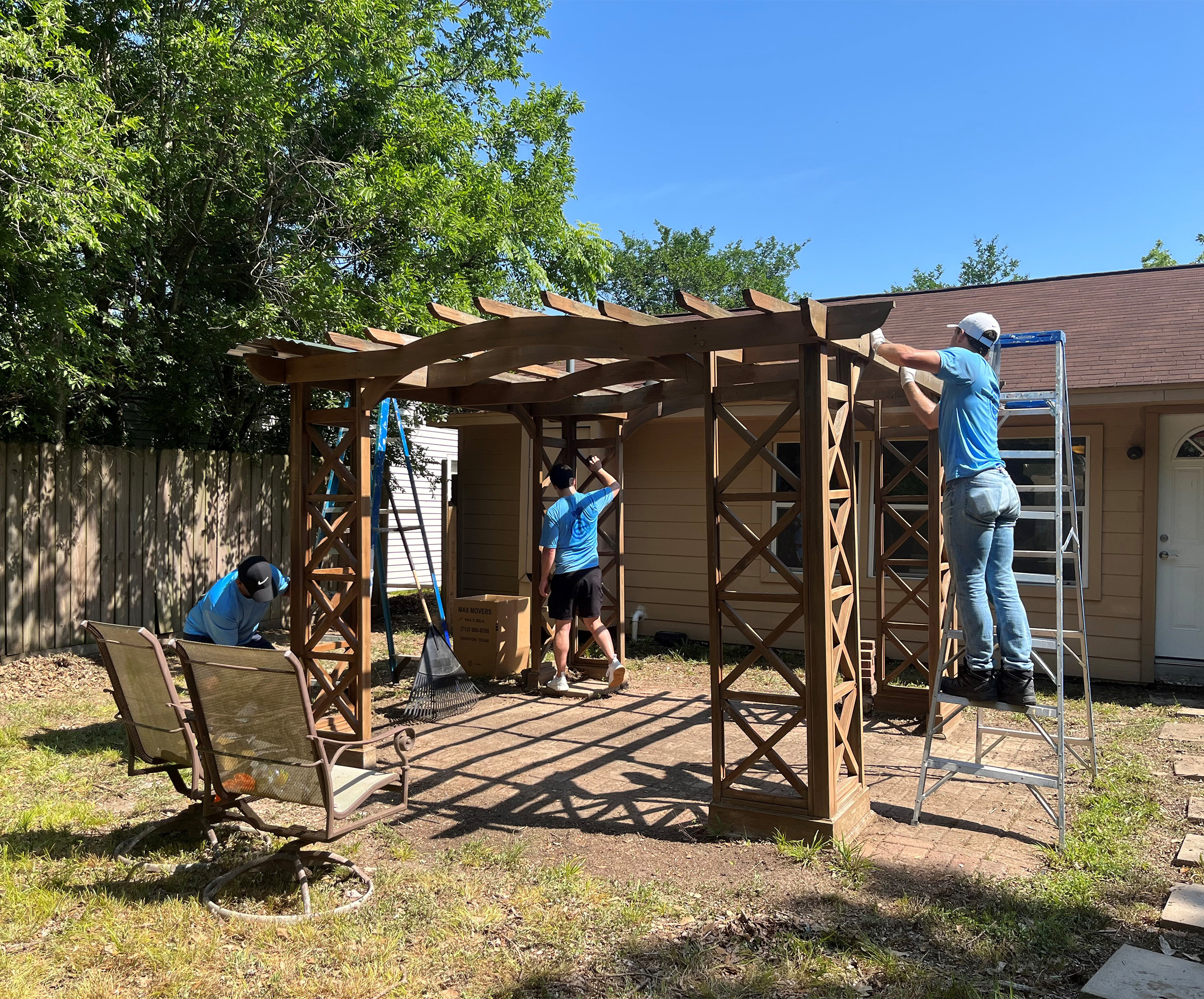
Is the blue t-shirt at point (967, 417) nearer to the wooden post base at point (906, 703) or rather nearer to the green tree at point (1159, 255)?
the wooden post base at point (906, 703)

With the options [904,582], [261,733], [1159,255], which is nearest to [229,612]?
[261,733]

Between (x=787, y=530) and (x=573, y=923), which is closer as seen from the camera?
(x=573, y=923)

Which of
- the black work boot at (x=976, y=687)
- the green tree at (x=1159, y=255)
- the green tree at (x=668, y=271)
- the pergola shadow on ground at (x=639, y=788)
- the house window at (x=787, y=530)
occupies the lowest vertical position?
the pergola shadow on ground at (x=639, y=788)

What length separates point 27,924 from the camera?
10.9 ft

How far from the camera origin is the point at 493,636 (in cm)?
823

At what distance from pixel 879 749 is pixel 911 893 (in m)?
2.54

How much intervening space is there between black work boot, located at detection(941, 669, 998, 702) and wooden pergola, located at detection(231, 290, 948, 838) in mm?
525

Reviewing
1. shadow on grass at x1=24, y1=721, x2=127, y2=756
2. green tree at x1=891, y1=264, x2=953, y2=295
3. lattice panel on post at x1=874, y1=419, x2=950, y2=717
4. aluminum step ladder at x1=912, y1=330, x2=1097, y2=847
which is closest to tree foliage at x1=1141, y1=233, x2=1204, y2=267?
green tree at x1=891, y1=264, x2=953, y2=295

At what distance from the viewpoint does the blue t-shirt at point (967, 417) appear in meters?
4.30

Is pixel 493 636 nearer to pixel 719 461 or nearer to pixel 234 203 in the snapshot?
pixel 719 461

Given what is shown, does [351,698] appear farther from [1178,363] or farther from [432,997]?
[1178,363]

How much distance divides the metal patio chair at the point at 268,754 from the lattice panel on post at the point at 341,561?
67.8 inches

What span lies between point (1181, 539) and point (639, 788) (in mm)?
6025

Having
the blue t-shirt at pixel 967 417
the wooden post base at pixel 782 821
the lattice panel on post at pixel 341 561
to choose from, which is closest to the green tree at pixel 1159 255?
the blue t-shirt at pixel 967 417
